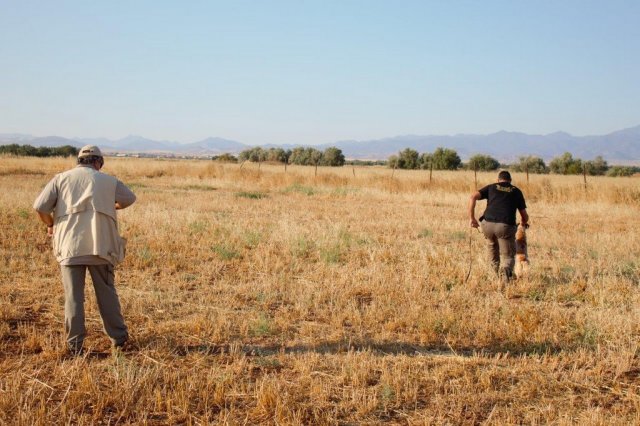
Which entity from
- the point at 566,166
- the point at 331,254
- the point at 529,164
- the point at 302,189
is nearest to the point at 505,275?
the point at 331,254

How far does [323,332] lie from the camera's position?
6.25 metres

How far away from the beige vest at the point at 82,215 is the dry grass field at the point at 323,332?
1.03 m

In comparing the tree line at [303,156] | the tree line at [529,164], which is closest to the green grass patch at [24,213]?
the tree line at [529,164]

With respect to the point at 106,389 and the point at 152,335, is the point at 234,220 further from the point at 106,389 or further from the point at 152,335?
the point at 106,389

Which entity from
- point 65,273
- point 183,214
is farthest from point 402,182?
point 65,273

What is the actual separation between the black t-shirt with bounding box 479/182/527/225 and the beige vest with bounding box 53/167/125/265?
559cm

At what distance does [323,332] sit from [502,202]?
389cm

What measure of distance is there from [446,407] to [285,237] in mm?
7195

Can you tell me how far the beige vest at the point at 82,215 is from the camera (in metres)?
5.23

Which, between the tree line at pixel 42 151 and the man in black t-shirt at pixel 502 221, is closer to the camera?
the man in black t-shirt at pixel 502 221

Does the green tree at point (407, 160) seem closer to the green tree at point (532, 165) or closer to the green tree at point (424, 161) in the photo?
the green tree at point (424, 161)

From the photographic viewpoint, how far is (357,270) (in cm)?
894

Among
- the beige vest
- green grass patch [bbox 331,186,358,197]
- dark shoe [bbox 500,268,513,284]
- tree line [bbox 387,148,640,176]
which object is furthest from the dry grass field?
tree line [bbox 387,148,640,176]

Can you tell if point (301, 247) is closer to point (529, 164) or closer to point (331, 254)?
point (331, 254)
